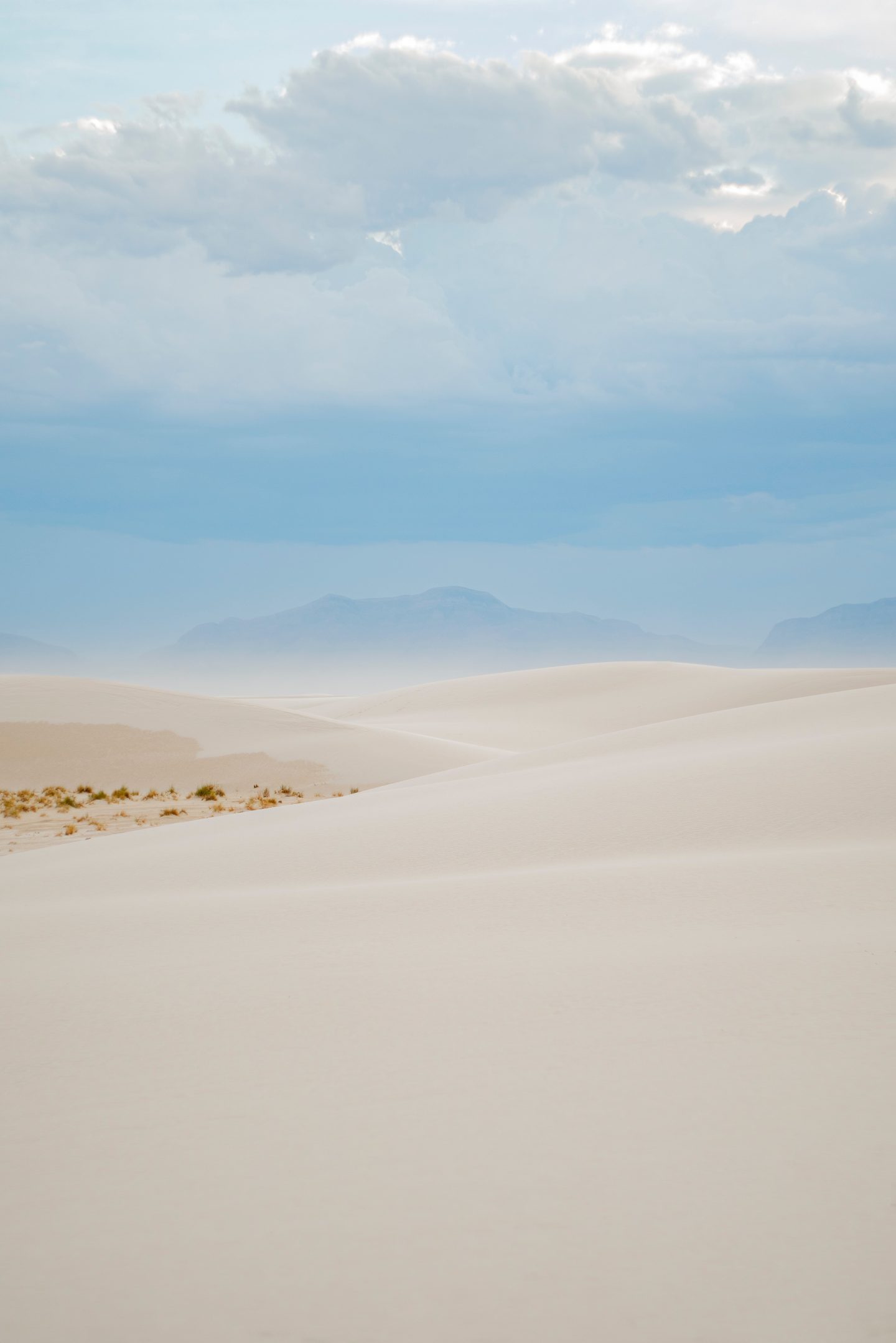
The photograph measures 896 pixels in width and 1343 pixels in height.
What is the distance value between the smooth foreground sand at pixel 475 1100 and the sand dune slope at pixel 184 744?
16.1 meters

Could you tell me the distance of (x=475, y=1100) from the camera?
3.25 meters

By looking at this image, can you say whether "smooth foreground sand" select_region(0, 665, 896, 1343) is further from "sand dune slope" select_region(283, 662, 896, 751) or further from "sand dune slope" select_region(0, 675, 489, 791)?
"sand dune slope" select_region(283, 662, 896, 751)

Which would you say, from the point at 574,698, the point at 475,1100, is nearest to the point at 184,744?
the point at 574,698

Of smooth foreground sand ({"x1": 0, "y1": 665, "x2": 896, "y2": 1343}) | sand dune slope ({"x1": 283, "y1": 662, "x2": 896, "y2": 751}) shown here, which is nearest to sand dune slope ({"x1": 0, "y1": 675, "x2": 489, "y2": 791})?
sand dune slope ({"x1": 283, "y1": 662, "x2": 896, "y2": 751})

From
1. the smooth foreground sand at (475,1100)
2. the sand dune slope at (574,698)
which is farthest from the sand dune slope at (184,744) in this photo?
the smooth foreground sand at (475,1100)

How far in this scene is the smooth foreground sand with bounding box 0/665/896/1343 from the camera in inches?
91.4

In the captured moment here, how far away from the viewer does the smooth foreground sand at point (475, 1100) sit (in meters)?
2.32

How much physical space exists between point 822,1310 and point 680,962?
2.26 meters

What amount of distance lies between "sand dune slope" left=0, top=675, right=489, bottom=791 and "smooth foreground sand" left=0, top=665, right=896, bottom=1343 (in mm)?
16096

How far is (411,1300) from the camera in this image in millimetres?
2297

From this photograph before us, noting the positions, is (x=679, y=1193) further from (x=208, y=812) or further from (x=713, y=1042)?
(x=208, y=812)

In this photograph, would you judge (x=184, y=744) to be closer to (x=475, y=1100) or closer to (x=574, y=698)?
(x=574, y=698)

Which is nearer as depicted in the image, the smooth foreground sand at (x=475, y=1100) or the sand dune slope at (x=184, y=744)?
the smooth foreground sand at (x=475, y=1100)

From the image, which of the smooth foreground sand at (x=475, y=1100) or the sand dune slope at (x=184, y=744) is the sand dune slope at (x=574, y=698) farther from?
the smooth foreground sand at (x=475, y=1100)
